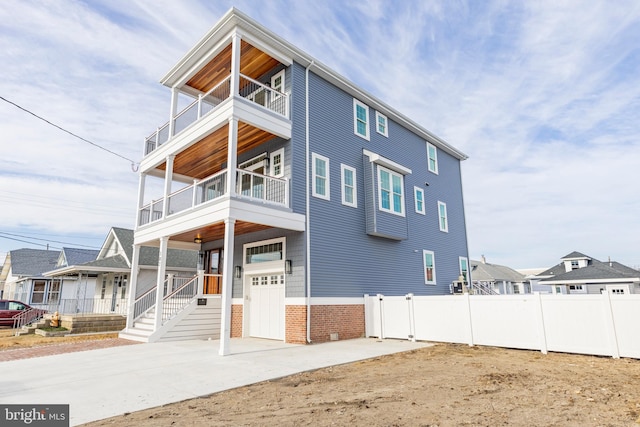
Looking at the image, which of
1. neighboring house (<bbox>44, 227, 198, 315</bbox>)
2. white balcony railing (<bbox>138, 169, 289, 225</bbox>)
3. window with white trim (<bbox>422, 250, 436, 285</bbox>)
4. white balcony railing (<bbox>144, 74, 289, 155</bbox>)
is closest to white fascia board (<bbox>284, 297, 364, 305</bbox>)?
white balcony railing (<bbox>138, 169, 289, 225</bbox>)

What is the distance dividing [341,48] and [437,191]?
30.5ft

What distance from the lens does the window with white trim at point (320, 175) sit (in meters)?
13.1

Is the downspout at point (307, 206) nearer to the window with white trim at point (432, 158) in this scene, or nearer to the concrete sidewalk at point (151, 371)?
the concrete sidewalk at point (151, 371)

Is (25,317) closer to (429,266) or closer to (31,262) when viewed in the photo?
(31,262)

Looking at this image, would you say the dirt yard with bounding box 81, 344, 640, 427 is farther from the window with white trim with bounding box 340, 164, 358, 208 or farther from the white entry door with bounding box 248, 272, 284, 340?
the window with white trim with bounding box 340, 164, 358, 208

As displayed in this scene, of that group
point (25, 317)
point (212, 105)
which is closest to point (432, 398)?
point (212, 105)

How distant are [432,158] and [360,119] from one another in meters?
6.41

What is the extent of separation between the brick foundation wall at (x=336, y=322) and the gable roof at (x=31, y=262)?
96.7ft

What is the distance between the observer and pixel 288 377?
23.4ft

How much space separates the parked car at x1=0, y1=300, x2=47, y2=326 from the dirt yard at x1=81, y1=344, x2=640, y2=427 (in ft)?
72.3

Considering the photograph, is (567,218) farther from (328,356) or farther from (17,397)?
(17,397)

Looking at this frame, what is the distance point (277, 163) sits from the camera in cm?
1305

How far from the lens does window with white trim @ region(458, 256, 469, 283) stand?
67.4ft

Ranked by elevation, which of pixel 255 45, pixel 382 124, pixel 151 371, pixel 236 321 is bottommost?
pixel 151 371
